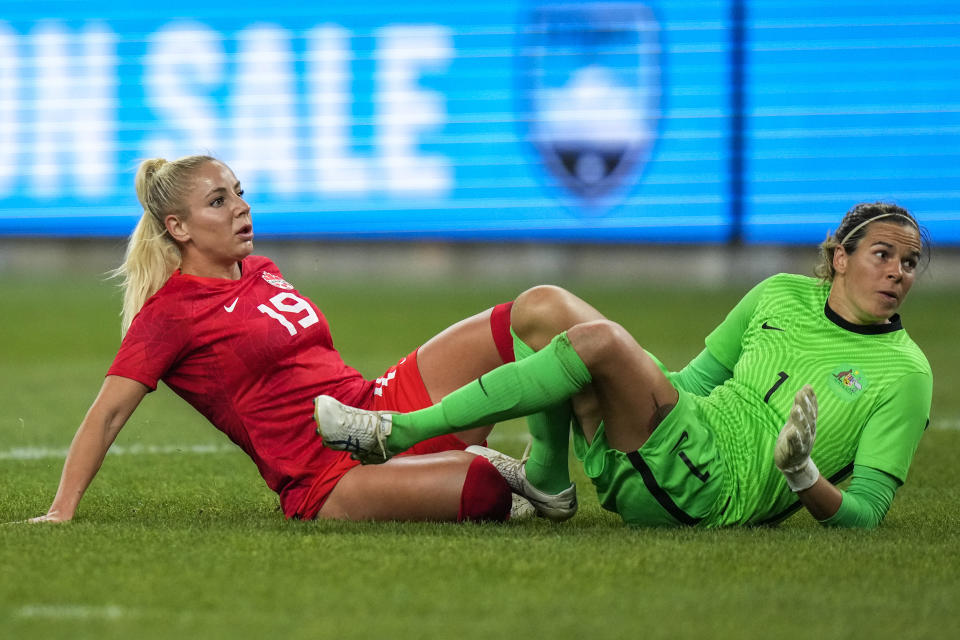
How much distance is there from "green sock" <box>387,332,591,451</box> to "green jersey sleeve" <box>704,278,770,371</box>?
1.95 ft

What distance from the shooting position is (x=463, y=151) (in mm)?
11680

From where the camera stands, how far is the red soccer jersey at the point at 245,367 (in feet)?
11.0

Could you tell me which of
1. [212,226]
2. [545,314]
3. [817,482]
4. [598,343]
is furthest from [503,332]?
[817,482]

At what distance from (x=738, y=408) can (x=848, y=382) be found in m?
0.26

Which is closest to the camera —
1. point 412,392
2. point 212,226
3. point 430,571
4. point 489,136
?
point 430,571

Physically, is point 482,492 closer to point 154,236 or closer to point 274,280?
point 274,280

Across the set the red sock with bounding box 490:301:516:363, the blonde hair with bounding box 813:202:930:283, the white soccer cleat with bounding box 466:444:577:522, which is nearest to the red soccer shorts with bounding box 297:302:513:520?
the red sock with bounding box 490:301:516:363

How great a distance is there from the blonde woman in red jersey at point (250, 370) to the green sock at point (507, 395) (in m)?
0.27

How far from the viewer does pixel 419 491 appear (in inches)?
130

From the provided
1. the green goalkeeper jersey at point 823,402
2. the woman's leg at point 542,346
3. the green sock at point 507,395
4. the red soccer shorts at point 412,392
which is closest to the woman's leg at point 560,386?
the green sock at point 507,395

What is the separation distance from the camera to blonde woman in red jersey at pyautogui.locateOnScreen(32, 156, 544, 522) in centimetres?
330

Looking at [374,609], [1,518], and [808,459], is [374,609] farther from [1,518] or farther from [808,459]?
[1,518]

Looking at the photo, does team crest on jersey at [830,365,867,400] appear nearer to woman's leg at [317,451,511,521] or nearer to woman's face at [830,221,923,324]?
woman's face at [830,221,923,324]

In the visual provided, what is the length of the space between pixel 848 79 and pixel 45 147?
676 cm
